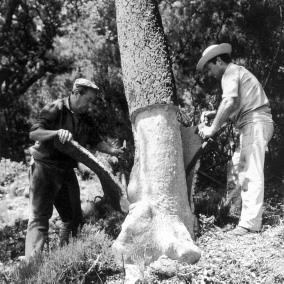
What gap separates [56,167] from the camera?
5508 mm

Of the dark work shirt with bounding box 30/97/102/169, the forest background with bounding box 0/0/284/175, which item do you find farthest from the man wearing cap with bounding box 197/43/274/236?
the forest background with bounding box 0/0/284/175

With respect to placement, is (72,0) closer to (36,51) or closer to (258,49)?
(36,51)

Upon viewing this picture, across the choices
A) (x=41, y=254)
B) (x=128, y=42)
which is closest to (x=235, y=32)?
(x=128, y=42)

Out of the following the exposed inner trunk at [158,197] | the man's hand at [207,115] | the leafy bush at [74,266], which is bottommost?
the leafy bush at [74,266]

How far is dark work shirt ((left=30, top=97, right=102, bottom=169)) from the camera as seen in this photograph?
214 inches

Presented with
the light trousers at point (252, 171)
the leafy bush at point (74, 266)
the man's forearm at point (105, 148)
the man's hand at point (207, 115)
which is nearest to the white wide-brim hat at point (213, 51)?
the man's hand at point (207, 115)

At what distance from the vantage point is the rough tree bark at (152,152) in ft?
15.7

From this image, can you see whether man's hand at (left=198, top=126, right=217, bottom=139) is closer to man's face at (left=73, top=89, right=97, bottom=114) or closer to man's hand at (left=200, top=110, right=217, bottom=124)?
man's hand at (left=200, top=110, right=217, bottom=124)

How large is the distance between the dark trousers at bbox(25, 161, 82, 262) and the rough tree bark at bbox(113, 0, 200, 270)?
2.60ft

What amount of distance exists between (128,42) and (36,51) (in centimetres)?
813

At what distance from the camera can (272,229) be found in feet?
17.7

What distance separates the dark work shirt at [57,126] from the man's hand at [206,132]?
135 cm

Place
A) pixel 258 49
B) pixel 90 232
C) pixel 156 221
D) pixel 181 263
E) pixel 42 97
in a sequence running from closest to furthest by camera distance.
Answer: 1. pixel 181 263
2. pixel 156 221
3. pixel 90 232
4. pixel 258 49
5. pixel 42 97

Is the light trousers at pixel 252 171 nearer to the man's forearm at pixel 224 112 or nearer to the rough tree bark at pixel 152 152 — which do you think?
the man's forearm at pixel 224 112
